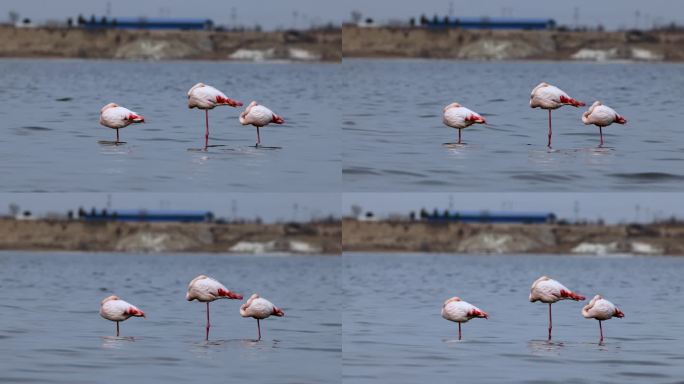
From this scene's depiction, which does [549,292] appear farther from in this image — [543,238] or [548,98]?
[543,238]

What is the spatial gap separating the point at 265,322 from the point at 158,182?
14.2ft

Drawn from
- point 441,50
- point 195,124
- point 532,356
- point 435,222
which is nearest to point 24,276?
point 195,124

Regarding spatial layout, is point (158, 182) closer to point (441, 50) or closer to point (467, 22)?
point (441, 50)

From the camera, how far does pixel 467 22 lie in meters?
93.6

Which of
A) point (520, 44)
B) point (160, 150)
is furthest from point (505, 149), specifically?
point (520, 44)

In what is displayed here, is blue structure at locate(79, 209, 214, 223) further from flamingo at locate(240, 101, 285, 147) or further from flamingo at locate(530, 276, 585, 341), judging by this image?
flamingo at locate(530, 276, 585, 341)

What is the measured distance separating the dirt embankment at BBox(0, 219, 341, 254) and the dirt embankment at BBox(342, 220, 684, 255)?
6.77m

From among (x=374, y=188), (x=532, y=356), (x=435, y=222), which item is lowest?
(x=435, y=222)

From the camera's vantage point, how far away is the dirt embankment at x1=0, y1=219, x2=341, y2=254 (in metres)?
74.4

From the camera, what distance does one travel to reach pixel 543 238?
85438 mm

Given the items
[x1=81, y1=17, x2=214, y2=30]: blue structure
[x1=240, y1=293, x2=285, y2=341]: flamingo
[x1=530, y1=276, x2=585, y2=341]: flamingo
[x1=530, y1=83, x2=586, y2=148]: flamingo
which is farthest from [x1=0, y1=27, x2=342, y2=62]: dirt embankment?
[x1=530, y1=276, x2=585, y2=341]: flamingo

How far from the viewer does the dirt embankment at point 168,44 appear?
257ft

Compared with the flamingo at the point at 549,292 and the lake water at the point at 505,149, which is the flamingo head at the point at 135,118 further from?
the flamingo at the point at 549,292

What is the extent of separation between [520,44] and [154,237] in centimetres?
2684
